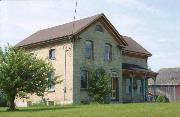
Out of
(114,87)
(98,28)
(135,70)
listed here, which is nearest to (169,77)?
(135,70)

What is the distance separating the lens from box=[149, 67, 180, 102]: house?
5983 cm

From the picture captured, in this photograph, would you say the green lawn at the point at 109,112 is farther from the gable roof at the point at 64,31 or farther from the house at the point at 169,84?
Result: the house at the point at 169,84

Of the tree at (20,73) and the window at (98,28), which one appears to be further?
the window at (98,28)

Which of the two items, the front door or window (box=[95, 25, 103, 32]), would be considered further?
the front door

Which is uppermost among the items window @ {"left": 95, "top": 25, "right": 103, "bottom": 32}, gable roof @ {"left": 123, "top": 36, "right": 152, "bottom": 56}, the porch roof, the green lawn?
window @ {"left": 95, "top": 25, "right": 103, "bottom": 32}

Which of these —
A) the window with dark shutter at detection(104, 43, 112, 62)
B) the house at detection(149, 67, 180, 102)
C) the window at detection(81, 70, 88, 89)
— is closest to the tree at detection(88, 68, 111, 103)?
the window at detection(81, 70, 88, 89)

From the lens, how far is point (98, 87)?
125ft

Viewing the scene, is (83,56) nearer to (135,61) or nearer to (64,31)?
(64,31)

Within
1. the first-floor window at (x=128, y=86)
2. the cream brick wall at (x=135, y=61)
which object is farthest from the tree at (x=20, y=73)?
the cream brick wall at (x=135, y=61)

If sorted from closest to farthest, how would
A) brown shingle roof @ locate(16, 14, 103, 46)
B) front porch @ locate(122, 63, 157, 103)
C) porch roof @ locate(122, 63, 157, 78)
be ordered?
brown shingle roof @ locate(16, 14, 103, 46)
porch roof @ locate(122, 63, 157, 78)
front porch @ locate(122, 63, 157, 103)

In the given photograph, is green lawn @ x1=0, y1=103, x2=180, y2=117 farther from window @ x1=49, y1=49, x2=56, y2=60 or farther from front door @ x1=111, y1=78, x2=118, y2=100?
front door @ x1=111, y1=78, x2=118, y2=100

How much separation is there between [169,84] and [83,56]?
2693 centimetres

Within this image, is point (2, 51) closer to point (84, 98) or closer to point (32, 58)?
point (32, 58)

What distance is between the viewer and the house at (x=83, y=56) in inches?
1489
